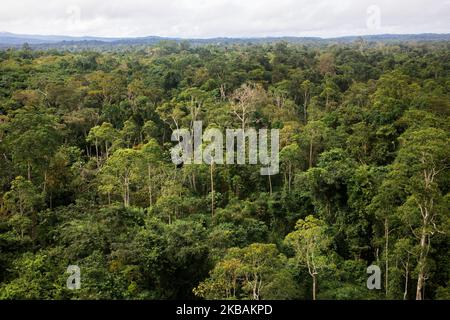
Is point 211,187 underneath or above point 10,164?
underneath

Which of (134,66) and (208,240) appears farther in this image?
(134,66)

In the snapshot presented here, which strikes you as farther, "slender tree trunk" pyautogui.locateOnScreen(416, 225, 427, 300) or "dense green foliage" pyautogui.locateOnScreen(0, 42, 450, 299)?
"slender tree trunk" pyautogui.locateOnScreen(416, 225, 427, 300)

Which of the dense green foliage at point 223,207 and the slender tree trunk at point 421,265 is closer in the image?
the dense green foliage at point 223,207

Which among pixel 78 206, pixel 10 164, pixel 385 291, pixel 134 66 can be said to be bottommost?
pixel 385 291

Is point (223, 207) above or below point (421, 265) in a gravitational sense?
below

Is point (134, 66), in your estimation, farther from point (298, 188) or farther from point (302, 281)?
point (302, 281)

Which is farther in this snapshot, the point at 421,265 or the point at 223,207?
the point at 223,207
